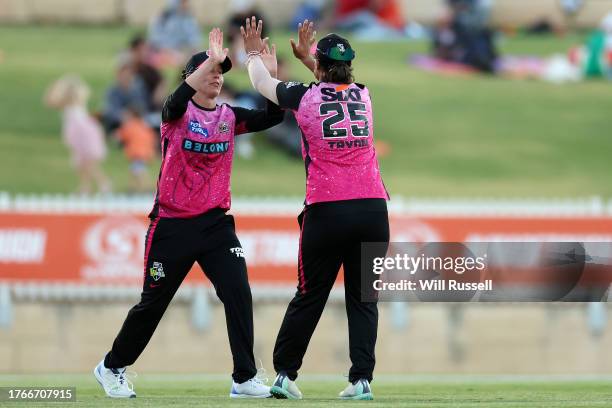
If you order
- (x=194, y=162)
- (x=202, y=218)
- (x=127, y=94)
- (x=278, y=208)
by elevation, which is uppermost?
(x=127, y=94)

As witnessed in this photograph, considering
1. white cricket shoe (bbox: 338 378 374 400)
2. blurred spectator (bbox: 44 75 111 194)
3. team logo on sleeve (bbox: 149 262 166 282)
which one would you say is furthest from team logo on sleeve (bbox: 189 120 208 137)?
blurred spectator (bbox: 44 75 111 194)

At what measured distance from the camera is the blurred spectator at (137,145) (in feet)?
68.1

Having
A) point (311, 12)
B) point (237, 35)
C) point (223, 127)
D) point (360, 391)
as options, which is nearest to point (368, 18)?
point (311, 12)

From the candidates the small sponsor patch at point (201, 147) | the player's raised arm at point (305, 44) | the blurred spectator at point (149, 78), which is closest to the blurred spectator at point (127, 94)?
the blurred spectator at point (149, 78)

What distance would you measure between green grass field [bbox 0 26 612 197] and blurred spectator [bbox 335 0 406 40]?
1.72ft

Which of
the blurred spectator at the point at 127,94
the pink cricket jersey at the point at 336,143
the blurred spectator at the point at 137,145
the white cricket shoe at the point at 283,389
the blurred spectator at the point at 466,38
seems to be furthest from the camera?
the blurred spectator at the point at 466,38

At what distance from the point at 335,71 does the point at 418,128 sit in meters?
17.2

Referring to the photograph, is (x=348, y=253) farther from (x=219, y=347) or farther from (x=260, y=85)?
(x=219, y=347)

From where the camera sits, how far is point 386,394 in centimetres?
953

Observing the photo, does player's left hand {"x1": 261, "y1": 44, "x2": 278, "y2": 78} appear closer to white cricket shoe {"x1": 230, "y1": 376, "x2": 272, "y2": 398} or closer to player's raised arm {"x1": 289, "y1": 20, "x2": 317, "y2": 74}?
player's raised arm {"x1": 289, "y1": 20, "x2": 317, "y2": 74}

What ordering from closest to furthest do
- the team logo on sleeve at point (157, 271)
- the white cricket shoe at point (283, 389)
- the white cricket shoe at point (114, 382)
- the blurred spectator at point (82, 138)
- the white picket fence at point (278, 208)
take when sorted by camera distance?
the white cricket shoe at point (283, 389), the team logo on sleeve at point (157, 271), the white cricket shoe at point (114, 382), the white picket fence at point (278, 208), the blurred spectator at point (82, 138)

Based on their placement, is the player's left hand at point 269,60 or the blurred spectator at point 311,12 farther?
Result: the blurred spectator at point 311,12

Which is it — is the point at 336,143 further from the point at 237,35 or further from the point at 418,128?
the point at 418,128

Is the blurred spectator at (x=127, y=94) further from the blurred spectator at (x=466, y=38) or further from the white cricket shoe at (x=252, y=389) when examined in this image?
the white cricket shoe at (x=252, y=389)
